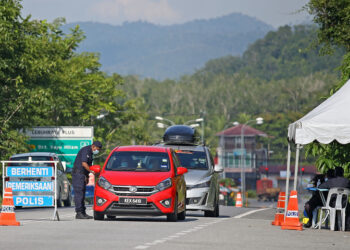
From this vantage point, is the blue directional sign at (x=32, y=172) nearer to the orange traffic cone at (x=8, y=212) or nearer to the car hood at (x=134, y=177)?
the car hood at (x=134, y=177)

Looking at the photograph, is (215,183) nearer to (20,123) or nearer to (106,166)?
(106,166)

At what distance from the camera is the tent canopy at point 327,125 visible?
Result: 17784 millimetres

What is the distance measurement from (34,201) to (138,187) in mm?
2894

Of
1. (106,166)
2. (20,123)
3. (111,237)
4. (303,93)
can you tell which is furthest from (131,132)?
(303,93)

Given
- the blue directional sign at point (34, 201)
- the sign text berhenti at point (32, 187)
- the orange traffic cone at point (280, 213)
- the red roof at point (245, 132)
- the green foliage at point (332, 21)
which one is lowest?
the orange traffic cone at point (280, 213)

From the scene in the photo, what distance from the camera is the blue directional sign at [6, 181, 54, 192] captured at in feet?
67.2

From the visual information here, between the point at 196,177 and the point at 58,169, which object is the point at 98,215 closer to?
the point at 196,177

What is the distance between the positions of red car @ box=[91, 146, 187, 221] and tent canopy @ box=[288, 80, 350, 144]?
287 cm

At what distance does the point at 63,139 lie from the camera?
49.0 m

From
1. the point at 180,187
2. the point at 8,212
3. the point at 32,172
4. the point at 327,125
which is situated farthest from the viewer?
the point at 32,172

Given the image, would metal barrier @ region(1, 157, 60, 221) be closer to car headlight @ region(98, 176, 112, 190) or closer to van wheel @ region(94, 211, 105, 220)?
van wheel @ region(94, 211, 105, 220)

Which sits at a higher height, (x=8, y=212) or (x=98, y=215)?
(x=8, y=212)

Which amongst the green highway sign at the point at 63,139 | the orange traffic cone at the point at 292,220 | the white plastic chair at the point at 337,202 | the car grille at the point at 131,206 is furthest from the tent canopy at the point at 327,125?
the green highway sign at the point at 63,139

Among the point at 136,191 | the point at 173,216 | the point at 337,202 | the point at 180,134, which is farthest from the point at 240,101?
the point at 136,191
